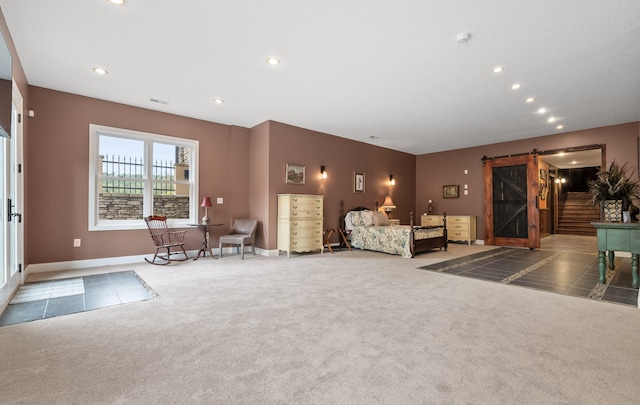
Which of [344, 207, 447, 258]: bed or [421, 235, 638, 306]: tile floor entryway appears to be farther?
[344, 207, 447, 258]: bed

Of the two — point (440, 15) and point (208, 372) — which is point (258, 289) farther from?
point (440, 15)

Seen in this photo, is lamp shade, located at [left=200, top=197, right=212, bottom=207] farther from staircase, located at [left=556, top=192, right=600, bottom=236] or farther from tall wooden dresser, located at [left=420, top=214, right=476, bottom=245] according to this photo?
staircase, located at [left=556, top=192, right=600, bottom=236]

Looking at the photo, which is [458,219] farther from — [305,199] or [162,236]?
[162,236]

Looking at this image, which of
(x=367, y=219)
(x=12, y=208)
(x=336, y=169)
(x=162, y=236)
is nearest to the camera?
(x=12, y=208)

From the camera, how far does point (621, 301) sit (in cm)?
314

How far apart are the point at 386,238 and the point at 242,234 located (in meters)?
Result: 3.09

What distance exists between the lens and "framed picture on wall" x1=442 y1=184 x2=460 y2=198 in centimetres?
881

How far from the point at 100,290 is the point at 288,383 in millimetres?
3135

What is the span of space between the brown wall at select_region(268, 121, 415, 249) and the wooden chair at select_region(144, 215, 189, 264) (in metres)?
1.77

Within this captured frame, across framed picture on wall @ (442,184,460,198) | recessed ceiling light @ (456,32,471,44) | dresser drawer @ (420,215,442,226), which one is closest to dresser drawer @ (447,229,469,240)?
dresser drawer @ (420,215,442,226)

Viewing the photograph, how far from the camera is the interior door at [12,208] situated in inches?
130

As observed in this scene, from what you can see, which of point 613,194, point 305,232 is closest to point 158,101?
point 305,232

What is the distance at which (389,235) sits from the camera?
6414 millimetres

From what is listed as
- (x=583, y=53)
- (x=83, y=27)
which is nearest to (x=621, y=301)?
(x=583, y=53)
